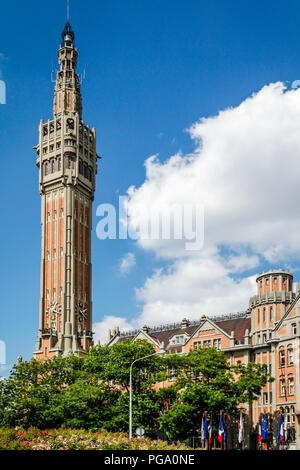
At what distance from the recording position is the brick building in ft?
236

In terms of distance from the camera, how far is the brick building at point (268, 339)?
71.8 metres

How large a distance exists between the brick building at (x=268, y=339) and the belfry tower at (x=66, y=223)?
19.0 metres

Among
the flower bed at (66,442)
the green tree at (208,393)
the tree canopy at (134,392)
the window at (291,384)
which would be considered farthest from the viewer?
the window at (291,384)

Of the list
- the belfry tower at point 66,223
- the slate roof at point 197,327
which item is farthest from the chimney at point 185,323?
the belfry tower at point 66,223

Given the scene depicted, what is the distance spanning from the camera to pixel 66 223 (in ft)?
361

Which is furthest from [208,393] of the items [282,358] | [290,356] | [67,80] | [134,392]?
[67,80]

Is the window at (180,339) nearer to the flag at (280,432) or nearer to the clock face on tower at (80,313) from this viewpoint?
the clock face on tower at (80,313)

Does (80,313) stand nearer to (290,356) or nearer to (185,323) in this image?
(185,323)

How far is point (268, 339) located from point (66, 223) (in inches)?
1793

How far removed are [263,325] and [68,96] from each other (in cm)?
6226
